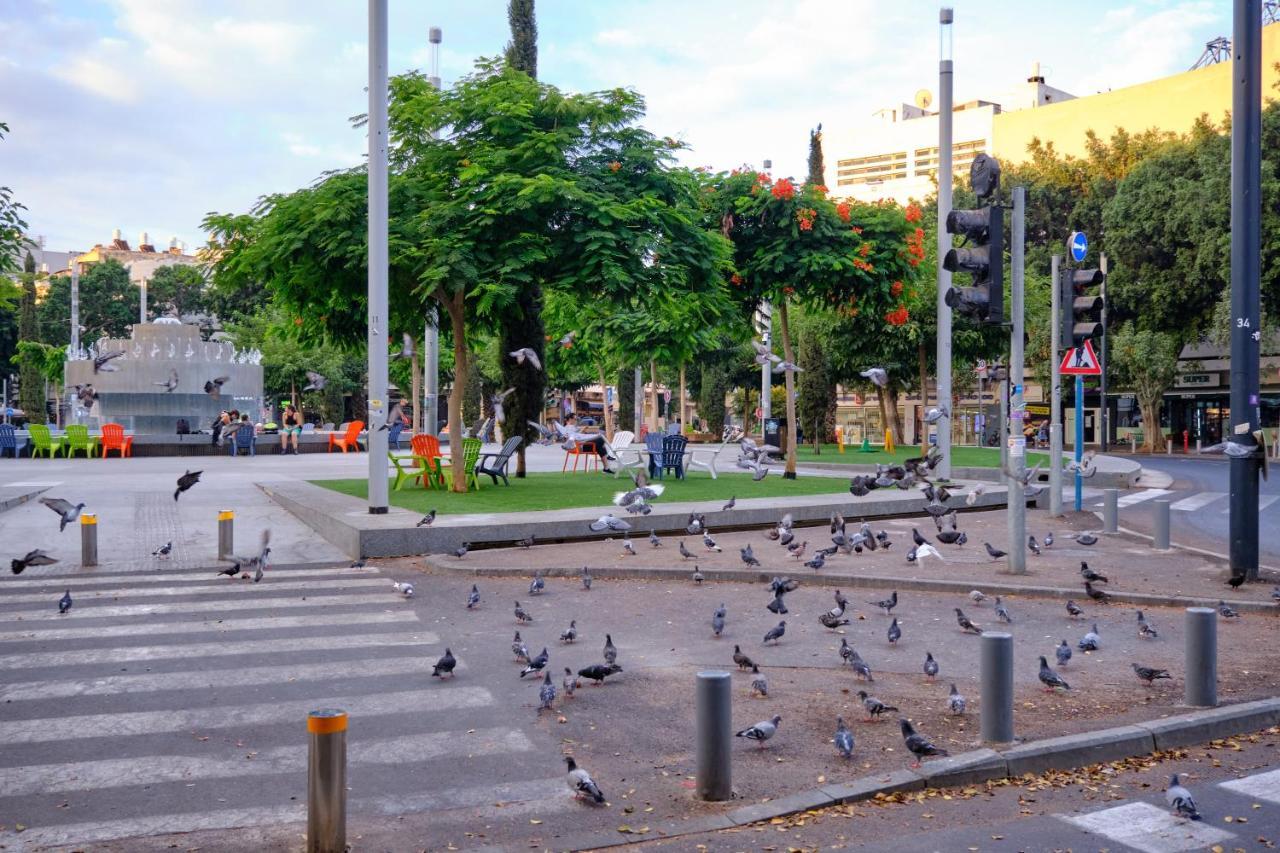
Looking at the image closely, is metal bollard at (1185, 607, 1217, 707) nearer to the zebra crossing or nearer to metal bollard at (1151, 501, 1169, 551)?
the zebra crossing

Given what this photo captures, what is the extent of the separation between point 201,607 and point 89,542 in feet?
12.0

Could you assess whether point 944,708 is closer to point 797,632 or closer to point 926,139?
point 797,632

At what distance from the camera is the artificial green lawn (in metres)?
16.8

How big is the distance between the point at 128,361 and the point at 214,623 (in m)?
37.0

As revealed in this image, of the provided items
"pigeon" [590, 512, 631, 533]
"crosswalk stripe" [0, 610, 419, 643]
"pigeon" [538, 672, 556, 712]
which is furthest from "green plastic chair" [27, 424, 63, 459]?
"pigeon" [538, 672, 556, 712]

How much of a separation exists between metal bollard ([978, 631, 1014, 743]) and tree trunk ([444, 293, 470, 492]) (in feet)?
39.6

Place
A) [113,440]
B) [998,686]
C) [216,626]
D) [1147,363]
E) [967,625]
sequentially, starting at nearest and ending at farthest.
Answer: [998,686]
[967,625]
[216,626]
[113,440]
[1147,363]

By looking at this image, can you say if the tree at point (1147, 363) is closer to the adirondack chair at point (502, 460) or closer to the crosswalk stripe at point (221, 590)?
the adirondack chair at point (502, 460)

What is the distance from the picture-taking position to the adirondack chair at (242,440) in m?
36.3

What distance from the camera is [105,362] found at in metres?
39.8

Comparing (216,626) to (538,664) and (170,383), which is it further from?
(170,383)

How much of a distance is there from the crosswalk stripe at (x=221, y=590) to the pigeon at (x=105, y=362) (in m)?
29.5

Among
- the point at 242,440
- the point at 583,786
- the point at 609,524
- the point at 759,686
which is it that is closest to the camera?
the point at 583,786

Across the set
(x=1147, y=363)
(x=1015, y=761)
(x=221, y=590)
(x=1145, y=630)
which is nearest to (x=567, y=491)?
(x=221, y=590)
